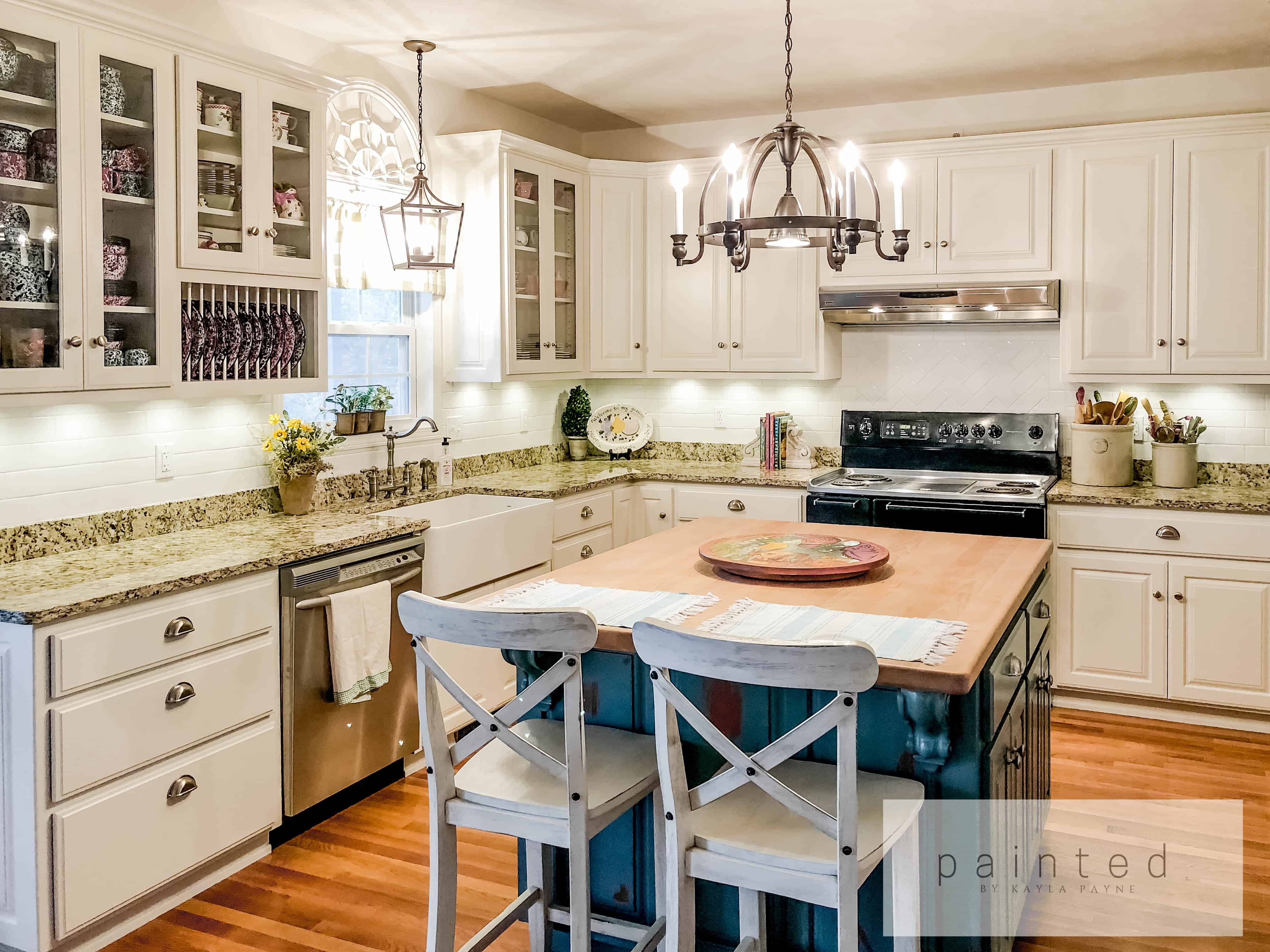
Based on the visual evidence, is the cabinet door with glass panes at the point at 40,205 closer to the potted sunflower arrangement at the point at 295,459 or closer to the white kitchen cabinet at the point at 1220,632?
the potted sunflower arrangement at the point at 295,459

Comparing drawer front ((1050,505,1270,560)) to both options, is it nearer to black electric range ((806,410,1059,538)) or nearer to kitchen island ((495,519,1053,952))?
black electric range ((806,410,1059,538))

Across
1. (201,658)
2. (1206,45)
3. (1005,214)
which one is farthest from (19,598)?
(1206,45)

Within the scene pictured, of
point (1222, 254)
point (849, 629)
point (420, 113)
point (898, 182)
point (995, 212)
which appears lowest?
point (849, 629)

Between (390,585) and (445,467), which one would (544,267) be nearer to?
(445,467)

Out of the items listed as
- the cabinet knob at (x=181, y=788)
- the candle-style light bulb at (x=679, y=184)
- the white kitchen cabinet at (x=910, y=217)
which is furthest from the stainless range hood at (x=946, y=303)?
the cabinet knob at (x=181, y=788)

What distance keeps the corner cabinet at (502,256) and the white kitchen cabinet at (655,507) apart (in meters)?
0.73

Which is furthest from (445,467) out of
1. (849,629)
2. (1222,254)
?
(1222,254)

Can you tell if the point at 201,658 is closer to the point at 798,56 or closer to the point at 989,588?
the point at 989,588

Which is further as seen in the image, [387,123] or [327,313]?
[387,123]

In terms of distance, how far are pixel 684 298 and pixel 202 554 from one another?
2926 millimetres

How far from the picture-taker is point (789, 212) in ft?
8.31

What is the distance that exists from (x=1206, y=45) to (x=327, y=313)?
3551mm

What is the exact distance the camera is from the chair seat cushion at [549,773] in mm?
2070

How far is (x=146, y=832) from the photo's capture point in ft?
9.21
